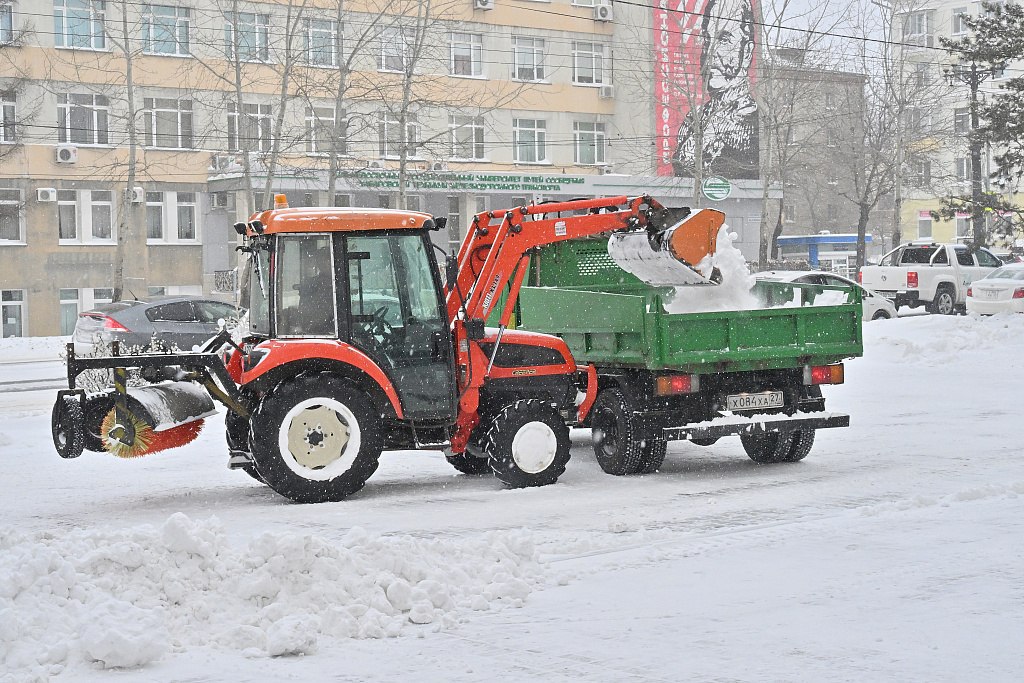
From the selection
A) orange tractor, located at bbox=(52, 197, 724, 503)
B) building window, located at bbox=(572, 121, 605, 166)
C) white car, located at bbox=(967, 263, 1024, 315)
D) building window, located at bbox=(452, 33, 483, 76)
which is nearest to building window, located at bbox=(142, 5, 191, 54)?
building window, located at bbox=(452, 33, 483, 76)

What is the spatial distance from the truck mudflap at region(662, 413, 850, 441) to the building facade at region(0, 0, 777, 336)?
27546mm

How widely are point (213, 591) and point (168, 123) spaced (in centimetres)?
3975

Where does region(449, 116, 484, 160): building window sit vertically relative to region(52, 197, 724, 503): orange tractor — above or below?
above

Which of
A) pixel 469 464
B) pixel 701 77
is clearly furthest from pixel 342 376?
pixel 701 77

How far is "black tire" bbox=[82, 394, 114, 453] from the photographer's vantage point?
9.51 meters

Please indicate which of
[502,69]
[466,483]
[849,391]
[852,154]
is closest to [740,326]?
[466,483]

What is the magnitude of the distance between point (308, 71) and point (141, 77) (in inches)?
212

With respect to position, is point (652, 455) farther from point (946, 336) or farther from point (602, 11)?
point (602, 11)

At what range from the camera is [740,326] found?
11094mm

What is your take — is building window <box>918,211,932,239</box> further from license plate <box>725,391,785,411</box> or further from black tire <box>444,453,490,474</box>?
black tire <box>444,453,490,474</box>

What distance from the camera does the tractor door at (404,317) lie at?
10.1m

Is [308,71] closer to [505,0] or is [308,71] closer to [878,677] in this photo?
[505,0]

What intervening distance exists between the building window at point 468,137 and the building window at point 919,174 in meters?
17.9

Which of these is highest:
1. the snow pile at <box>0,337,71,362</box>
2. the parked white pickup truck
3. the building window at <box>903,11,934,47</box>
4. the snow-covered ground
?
the building window at <box>903,11,934,47</box>
